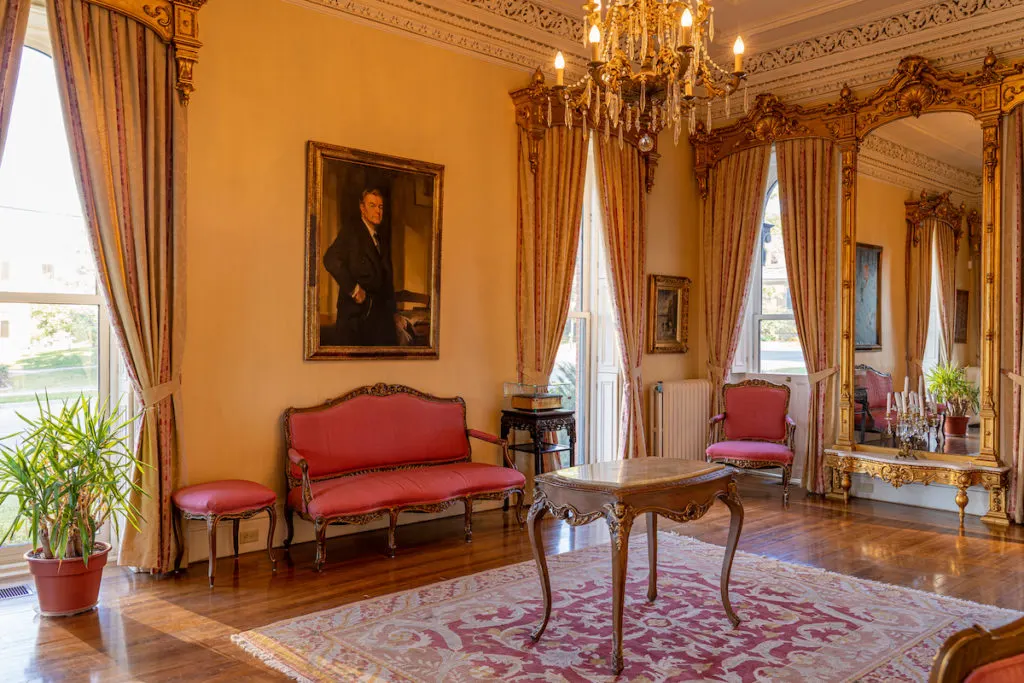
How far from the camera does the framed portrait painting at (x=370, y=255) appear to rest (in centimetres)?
553

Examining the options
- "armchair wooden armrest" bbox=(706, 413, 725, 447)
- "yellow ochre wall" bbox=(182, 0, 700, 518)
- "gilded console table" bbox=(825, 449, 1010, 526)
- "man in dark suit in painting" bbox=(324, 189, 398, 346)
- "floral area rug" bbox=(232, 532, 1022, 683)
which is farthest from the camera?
"armchair wooden armrest" bbox=(706, 413, 725, 447)

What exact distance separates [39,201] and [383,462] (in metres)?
2.77

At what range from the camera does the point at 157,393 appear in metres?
4.75

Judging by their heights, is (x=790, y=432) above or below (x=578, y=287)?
below

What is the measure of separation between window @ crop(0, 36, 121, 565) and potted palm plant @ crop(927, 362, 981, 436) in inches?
253

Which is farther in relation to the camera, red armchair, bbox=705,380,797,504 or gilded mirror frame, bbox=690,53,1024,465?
red armchair, bbox=705,380,797,504

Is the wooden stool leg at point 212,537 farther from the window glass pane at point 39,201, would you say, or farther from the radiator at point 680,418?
the radiator at point 680,418

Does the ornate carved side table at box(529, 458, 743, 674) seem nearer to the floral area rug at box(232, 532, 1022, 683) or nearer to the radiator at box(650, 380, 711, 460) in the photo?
the floral area rug at box(232, 532, 1022, 683)

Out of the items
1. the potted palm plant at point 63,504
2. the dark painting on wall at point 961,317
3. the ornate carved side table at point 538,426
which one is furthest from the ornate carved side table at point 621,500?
the dark painting on wall at point 961,317

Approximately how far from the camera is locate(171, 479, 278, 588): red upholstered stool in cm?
448

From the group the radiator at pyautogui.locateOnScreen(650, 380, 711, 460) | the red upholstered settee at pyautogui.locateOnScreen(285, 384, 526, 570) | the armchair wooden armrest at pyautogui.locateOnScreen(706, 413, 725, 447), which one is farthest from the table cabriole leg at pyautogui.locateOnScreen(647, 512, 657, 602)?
the armchair wooden armrest at pyautogui.locateOnScreen(706, 413, 725, 447)

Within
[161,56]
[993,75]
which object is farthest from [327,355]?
[993,75]

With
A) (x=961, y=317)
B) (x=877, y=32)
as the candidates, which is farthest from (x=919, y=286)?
(x=877, y=32)

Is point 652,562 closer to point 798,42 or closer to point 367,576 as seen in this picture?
point 367,576
